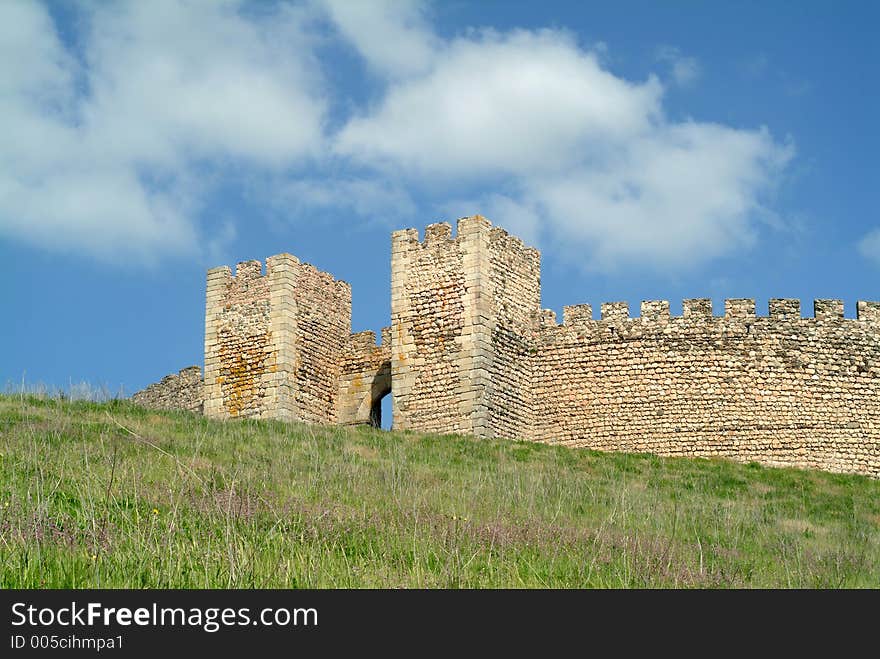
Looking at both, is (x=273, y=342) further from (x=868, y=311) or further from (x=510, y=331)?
(x=868, y=311)

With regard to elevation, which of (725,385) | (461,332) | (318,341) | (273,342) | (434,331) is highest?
(318,341)

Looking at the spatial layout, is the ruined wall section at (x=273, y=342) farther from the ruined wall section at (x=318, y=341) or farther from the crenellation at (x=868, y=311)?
the crenellation at (x=868, y=311)

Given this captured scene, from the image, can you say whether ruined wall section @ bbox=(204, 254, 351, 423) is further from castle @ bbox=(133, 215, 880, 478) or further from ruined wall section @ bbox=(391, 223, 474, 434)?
ruined wall section @ bbox=(391, 223, 474, 434)

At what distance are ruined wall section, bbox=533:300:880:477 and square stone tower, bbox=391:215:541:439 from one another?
3.20 feet

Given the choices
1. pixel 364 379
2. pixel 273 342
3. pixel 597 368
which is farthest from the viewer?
pixel 364 379

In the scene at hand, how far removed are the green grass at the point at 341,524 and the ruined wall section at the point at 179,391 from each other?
11.3 metres

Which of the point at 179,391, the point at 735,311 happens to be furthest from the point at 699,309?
the point at 179,391

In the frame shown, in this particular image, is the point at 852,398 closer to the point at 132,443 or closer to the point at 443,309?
the point at 443,309

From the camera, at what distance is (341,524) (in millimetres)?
10391

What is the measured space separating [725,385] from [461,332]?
5.00 metres

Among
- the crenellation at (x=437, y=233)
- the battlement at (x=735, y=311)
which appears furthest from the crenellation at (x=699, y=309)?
the crenellation at (x=437, y=233)

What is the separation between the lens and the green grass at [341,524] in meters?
8.50

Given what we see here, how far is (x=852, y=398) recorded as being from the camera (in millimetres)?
24297

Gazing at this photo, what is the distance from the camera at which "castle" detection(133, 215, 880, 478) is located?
2400cm
